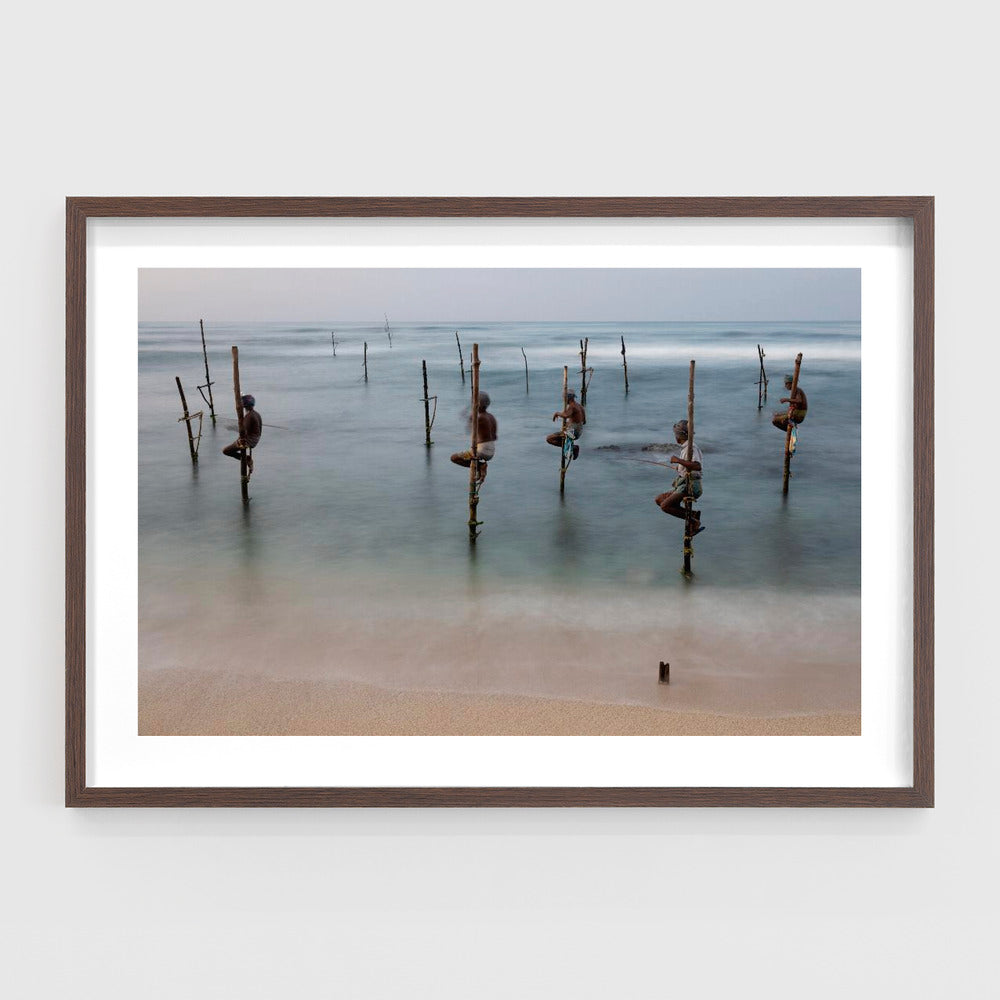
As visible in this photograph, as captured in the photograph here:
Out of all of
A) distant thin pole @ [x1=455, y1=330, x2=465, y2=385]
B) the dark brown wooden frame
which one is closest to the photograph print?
distant thin pole @ [x1=455, y1=330, x2=465, y2=385]

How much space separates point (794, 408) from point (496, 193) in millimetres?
883

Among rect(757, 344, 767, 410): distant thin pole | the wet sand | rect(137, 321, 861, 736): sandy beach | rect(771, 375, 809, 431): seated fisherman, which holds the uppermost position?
rect(757, 344, 767, 410): distant thin pole

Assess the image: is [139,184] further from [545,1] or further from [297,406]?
[545,1]

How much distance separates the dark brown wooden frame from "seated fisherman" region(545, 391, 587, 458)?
0.44 meters

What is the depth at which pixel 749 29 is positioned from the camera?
234 centimetres

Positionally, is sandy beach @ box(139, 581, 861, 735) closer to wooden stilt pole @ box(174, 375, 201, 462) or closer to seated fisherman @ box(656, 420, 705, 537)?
seated fisherman @ box(656, 420, 705, 537)

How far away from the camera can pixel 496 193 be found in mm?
2330

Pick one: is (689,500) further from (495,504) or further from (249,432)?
(249,432)

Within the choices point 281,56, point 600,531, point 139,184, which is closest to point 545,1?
point 281,56

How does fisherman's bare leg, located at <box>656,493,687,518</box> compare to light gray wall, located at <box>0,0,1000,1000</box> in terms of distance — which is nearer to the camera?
light gray wall, located at <box>0,0,1000,1000</box>

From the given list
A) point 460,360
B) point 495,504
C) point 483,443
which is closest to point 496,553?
point 495,504

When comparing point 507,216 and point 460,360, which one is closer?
point 507,216

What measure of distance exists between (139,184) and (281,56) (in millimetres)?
458

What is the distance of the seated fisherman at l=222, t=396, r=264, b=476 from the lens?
2.34 meters
